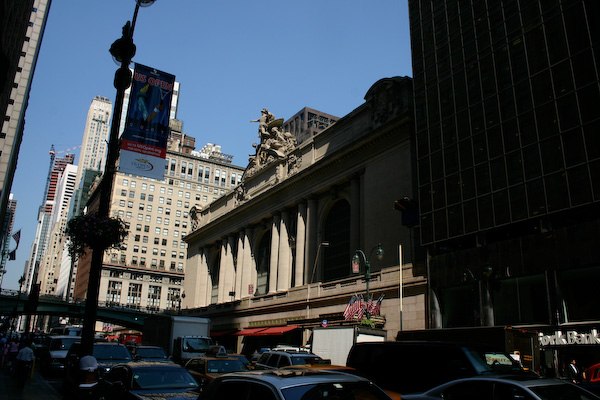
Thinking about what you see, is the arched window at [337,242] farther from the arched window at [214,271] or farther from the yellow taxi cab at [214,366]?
the arched window at [214,271]

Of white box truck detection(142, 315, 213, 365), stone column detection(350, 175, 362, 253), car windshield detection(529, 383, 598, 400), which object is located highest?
stone column detection(350, 175, 362, 253)

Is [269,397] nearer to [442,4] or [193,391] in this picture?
[193,391]

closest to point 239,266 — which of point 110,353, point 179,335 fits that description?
point 179,335

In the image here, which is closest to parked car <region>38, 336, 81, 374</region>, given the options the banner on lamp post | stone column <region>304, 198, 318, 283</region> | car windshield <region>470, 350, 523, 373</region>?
the banner on lamp post

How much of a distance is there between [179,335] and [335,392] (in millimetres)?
27122

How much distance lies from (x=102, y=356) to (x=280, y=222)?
116ft

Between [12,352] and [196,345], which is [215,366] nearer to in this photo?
[196,345]

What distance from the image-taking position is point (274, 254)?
53156 millimetres

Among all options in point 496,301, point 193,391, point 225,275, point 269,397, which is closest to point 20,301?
point 225,275

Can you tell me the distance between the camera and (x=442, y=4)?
115ft

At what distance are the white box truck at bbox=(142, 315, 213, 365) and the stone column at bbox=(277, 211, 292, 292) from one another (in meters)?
17.5

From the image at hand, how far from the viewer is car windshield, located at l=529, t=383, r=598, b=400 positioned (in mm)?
7375

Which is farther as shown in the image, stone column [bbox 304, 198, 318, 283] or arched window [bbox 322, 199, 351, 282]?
stone column [bbox 304, 198, 318, 283]

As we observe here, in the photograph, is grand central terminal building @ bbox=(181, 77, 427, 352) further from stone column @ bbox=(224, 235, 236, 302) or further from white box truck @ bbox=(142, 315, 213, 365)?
white box truck @ bbox=(142, 315, 213, 365)
